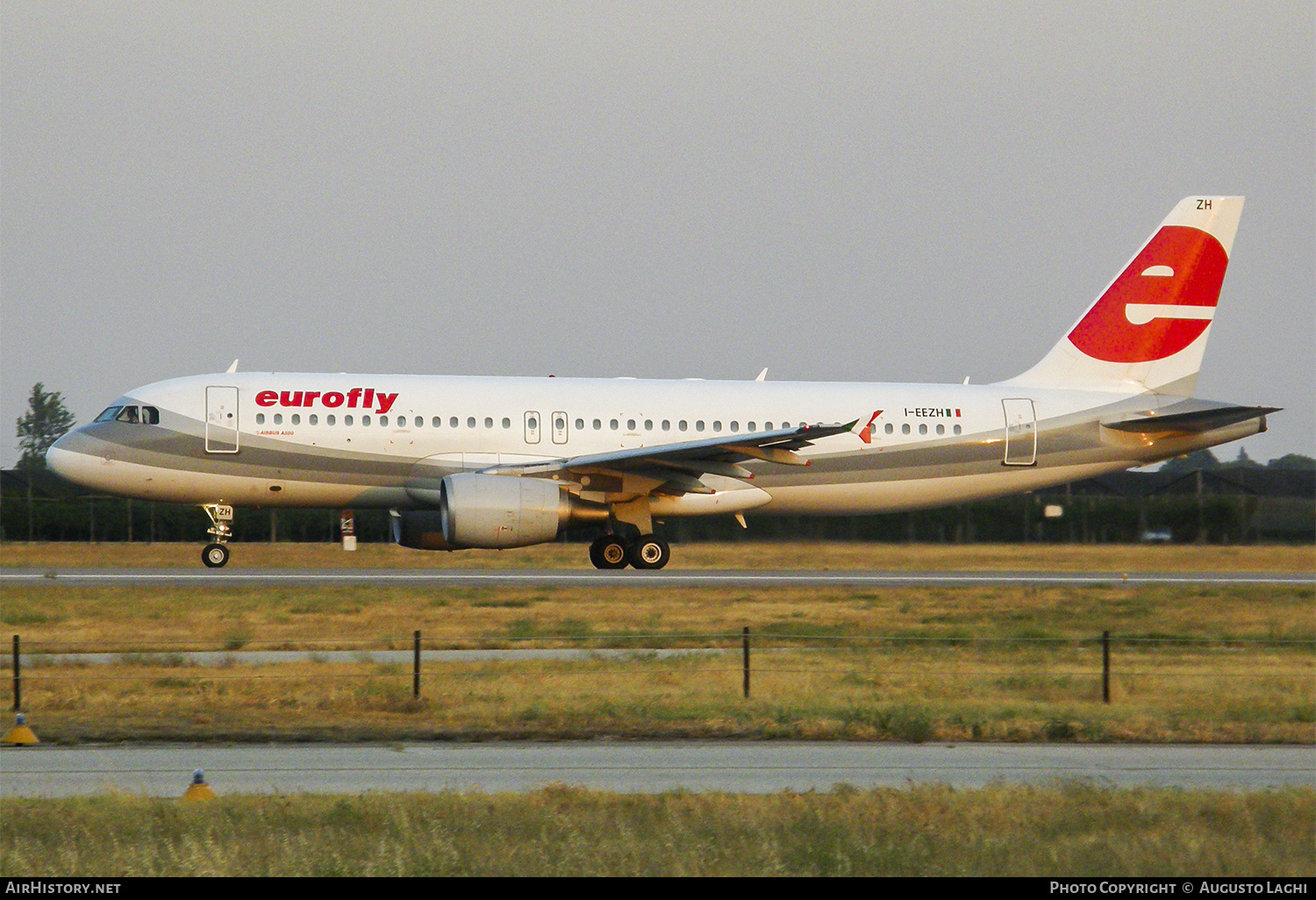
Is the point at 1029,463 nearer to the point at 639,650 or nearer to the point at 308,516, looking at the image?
the point at 639,650

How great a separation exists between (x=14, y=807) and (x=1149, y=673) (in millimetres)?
12680

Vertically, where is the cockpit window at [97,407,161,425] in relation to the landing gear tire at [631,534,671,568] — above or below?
above

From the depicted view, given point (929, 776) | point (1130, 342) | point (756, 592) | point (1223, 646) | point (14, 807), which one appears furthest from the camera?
point (1130, 342)

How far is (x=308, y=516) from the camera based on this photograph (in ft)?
122

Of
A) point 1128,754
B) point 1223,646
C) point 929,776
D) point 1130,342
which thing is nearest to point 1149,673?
point 1223,646

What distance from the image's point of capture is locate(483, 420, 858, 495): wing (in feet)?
83.7

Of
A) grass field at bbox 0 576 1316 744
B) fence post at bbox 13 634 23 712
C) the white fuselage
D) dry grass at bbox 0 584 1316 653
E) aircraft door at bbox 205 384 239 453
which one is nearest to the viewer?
grass field at bbox 0 576 1316 744

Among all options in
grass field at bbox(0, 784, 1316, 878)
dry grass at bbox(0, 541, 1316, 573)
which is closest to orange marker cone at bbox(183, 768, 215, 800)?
grass field at bbox(0, 784, 1316, 878)

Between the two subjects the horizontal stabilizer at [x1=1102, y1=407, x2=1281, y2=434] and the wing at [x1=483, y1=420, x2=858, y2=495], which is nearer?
the wing at [x1=483, y1=420, x2=858, y2=495]

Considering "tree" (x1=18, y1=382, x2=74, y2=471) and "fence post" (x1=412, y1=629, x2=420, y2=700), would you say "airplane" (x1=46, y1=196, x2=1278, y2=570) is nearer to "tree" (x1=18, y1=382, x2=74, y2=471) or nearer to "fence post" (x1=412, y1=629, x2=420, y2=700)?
"fence post" (x1=412, y1=629, x2=420, y2=700)

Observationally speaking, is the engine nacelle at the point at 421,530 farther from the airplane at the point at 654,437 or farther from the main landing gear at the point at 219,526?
the main landing gear at the point at 219,526

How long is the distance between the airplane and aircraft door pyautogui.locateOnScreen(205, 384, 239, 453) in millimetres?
36

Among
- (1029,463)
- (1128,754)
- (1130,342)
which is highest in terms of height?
(1130,342)

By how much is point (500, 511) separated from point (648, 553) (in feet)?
13.7
